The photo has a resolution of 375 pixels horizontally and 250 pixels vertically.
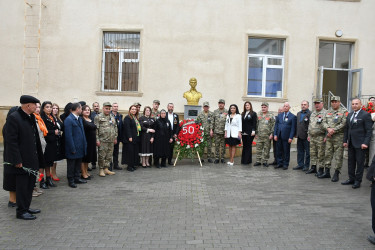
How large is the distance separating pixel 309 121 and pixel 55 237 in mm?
7190

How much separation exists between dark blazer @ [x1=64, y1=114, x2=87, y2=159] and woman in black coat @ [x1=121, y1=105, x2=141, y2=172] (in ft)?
5.97

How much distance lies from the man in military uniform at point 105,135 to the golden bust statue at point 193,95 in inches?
189

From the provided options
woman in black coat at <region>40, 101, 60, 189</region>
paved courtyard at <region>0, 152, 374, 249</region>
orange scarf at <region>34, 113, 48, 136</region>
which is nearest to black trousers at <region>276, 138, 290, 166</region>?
paved courtyard at <region>0, 152, 374, 249</region>

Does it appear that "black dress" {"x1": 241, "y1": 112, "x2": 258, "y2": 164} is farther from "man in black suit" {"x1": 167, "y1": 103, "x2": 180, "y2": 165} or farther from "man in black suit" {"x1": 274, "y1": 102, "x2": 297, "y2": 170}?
"man in black suit" {"x1": 167, "y1": 103, "x2": 180, "y2": 165}

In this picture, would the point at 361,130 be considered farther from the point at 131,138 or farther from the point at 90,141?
the point at 90,141

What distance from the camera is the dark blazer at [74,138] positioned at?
294 inches

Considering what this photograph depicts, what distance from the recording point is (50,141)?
745 centimetres

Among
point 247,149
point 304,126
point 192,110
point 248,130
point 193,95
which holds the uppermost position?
point 193,95

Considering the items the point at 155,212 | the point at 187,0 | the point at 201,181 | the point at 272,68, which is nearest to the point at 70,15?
the point at 187,0

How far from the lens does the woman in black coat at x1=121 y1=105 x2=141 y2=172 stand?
9.52 m

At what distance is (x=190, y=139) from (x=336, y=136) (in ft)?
13.0

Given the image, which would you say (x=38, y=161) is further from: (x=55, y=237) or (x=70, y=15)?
(x=70, y=15)

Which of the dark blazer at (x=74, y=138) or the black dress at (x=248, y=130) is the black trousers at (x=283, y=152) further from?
the dark blazer at (x=74, y=138)

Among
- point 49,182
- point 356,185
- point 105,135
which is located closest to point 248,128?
point 356,185
